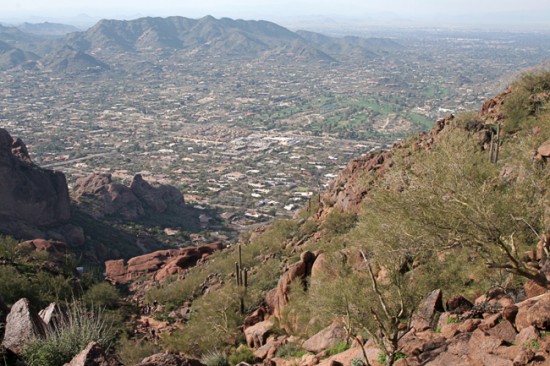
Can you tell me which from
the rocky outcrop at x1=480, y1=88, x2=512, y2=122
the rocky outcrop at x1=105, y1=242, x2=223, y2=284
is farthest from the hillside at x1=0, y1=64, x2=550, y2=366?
the rocky outcrop at x1=105, y1=242, x2=223, y2=284

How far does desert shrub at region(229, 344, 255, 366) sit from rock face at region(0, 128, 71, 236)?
32.3 metres

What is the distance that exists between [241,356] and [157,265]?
21.5 meters

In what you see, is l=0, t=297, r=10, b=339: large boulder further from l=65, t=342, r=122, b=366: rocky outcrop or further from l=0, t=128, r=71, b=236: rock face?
l=0, t=128, r=71, b=236: rock face

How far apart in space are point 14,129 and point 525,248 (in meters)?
129

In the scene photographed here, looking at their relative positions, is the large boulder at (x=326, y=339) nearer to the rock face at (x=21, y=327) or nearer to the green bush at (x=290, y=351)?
the green bush at (x=290, y=351)

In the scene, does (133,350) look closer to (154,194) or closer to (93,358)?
(93,358)

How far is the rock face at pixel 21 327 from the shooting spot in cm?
1191

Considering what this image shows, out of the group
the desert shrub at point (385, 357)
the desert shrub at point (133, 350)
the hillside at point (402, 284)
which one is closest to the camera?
the hillside at point (402, 284)

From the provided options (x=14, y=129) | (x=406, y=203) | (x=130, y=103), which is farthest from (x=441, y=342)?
(x=130, y=103)

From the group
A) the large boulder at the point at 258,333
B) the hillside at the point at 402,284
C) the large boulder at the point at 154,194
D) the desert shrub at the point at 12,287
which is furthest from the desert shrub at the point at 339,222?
the large boulder at the point at 154,194

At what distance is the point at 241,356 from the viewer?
16.3 meters

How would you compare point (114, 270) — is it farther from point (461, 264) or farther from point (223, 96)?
point (223, 96)

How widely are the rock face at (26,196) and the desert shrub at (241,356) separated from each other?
32277 mm

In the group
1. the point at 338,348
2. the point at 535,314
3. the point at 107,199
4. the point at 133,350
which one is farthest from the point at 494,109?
the point at 107,199
